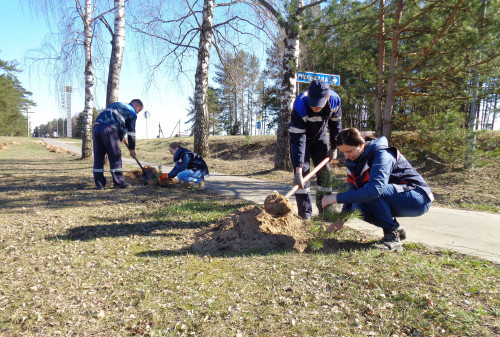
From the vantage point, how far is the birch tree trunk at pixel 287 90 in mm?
8273

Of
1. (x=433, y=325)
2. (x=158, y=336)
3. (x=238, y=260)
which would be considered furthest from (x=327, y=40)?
(x=158, y=336)

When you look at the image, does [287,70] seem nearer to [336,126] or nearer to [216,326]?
[336,126]

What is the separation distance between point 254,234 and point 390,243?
159 centimetres

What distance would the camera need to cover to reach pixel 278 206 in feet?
13.1

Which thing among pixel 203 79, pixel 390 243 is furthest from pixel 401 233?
pixel 203 79

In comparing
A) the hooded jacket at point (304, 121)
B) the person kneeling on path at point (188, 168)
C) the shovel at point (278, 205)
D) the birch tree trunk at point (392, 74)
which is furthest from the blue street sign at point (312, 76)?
the shovel at point (278, 205)

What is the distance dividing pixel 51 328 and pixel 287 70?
811 cm

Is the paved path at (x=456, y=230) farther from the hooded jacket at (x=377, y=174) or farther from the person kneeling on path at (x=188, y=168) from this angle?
the person kneeling on path at (x=188, y=168)

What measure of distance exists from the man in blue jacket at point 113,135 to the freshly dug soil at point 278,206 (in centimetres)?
392

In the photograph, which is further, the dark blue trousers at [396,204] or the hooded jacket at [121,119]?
the hooded jacket at [121,119]

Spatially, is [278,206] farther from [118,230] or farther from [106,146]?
[106,146]

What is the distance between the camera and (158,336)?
203 cm

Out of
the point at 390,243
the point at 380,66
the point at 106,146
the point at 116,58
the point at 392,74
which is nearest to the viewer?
the point at 390,243

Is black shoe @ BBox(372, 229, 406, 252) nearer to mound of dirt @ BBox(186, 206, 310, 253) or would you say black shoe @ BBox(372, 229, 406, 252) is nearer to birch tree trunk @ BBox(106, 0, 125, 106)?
mound of dirt @ BBox(186, 206, 310, 253)
